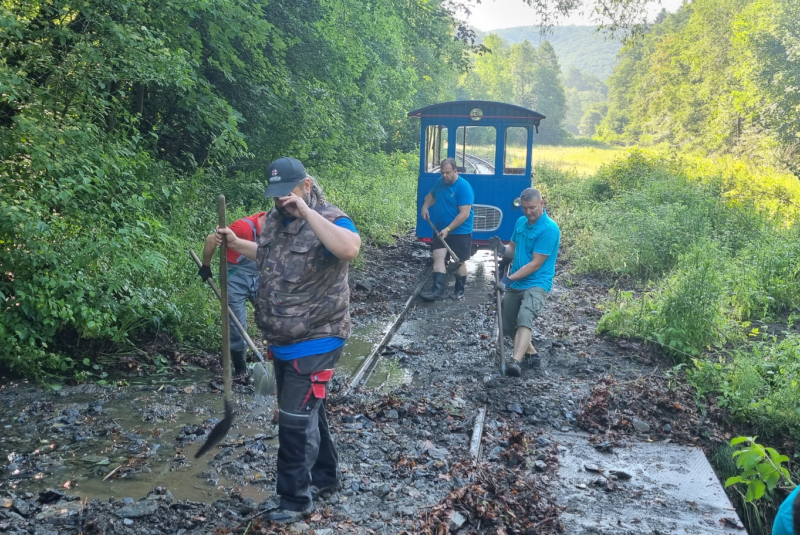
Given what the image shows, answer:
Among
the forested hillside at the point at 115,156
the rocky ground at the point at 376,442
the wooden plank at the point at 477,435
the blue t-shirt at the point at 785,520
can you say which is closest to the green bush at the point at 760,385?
the rocky ground at the point at 376,442

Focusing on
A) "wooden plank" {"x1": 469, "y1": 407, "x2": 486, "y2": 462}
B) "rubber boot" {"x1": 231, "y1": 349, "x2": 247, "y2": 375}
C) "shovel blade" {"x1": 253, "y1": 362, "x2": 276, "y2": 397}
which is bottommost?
"wooden plank" {"x1": 469, "y1": 407, "x2": 486, "y2": 462}

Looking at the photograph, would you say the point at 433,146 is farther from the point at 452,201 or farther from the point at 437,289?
the point at 437,289

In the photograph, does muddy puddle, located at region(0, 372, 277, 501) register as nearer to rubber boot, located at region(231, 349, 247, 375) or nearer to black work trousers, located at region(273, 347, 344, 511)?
rubber boot, located at region(231, 349, 247, 375)

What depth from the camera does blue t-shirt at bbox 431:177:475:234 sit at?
420 inches

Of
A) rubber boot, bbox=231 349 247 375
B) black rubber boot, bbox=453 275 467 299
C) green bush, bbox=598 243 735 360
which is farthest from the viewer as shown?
A: black rubber boot, bbox=453 275 467 299

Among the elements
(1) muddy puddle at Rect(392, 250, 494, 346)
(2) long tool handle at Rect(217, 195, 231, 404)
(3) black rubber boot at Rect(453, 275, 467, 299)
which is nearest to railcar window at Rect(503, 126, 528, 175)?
(1) muddy puddle at Rect(392, 250, 494, 346)

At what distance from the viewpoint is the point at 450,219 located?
1086cm

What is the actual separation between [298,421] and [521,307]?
3848mm

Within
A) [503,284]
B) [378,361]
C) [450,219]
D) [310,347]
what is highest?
[450,219]

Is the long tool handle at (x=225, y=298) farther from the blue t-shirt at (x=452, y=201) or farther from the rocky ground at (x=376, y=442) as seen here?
the blue t-shirt at (x=452, y=201)

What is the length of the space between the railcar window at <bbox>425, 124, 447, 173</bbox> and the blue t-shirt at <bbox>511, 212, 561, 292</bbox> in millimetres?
6385

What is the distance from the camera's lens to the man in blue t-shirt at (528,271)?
23.3 feet

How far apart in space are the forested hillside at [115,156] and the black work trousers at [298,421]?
10.0ft

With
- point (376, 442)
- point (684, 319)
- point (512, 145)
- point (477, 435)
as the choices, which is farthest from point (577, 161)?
point (376, 442)
